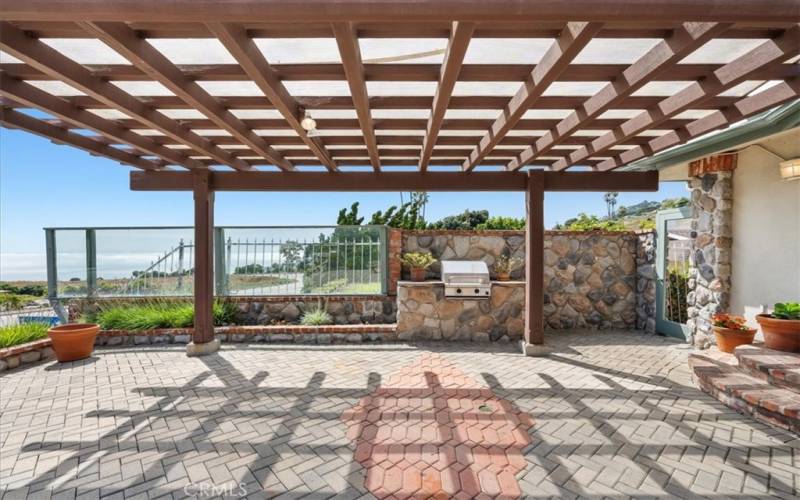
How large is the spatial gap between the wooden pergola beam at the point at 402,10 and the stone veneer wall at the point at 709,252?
4.19 meters

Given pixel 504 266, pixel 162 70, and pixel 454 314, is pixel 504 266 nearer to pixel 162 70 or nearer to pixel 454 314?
pixel 454 314

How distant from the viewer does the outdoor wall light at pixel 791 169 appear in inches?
147

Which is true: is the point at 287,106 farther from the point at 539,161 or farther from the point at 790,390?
the point at 790,390

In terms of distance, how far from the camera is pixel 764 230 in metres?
4.26

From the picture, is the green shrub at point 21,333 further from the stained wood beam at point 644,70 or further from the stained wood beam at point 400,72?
the stained wood beam at point 644,70

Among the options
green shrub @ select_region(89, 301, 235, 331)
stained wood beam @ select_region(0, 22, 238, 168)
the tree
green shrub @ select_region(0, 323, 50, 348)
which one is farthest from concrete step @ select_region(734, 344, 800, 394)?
green shrub @ select_region(0, 323, 50, 348)

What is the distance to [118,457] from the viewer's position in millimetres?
2559

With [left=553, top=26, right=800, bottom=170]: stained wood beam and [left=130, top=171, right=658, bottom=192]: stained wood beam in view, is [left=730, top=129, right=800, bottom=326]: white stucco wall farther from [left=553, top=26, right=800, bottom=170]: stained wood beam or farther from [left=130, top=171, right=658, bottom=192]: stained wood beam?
[left=553, top=26, right=800, bottom=170]: stained wood beam

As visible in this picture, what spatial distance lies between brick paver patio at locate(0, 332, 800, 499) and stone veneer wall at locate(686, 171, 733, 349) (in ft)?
2.98

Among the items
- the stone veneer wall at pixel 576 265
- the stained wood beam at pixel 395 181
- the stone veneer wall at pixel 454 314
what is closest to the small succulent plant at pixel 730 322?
the stained wood beam at pixel 395 181

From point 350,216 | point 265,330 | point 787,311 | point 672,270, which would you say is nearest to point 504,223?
point 350,216

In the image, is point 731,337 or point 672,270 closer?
point 731,337

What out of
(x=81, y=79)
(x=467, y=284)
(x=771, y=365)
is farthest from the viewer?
(x=467, y=284)

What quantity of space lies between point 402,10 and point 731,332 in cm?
532
